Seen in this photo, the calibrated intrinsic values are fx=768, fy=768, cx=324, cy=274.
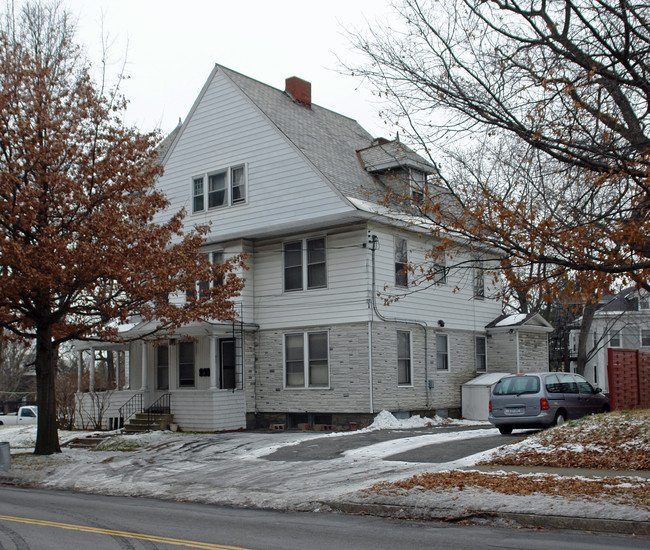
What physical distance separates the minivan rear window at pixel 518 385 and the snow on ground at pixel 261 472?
117 centimetres

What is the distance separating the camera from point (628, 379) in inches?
875

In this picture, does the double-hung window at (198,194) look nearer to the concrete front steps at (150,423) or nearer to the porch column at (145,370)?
the porch column at (145,370)

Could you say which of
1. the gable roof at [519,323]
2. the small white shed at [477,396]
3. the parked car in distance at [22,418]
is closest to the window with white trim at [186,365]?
the small white shed at [477,396]

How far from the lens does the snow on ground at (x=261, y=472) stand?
1073 cm

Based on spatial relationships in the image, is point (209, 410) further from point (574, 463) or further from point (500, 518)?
point (500, 518)

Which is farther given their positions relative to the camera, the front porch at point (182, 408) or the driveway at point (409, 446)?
the front porch at point (182, 408)

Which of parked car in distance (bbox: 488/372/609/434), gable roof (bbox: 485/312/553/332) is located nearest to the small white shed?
gable roof (bbox: 485/312/553/332)

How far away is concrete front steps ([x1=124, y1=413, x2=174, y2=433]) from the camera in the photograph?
80.4ft

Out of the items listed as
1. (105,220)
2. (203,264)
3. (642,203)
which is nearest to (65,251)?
(105,220)

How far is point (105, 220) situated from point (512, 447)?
10384mm

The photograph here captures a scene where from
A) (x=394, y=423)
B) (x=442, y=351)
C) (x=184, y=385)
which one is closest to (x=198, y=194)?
(x=184, y=385)

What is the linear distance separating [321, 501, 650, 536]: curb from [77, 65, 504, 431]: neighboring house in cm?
1136

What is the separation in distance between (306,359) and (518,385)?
23.8ft

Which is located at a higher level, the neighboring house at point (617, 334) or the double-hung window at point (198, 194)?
the double-hung window at point (198, 194)
